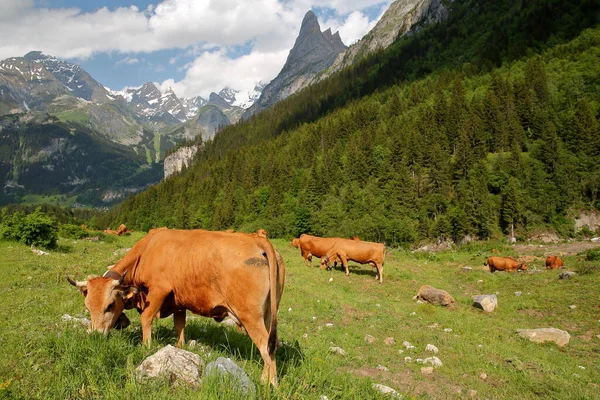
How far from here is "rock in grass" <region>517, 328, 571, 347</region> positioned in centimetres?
1089

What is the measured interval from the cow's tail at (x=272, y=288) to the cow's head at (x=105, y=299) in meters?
A: 2.55

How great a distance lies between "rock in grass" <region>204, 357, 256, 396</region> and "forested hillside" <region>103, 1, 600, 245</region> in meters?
51.6

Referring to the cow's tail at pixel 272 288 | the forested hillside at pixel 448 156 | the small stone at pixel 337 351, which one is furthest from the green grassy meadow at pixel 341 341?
the forested hillside at pixel 448 156

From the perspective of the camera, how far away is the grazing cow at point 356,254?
22.3 metres

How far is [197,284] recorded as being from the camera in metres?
5.44

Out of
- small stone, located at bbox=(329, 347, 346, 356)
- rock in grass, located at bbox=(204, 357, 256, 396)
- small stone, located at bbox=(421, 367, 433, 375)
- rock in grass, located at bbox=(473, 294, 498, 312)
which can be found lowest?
rock in grass, located at bbox=(473, 294, 498, 312)

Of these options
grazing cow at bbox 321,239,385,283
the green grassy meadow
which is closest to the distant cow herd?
the green grassy meadow

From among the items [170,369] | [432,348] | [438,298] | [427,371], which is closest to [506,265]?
[438,298]

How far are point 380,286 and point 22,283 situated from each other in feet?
54.5

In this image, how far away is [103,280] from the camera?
5.70 metres

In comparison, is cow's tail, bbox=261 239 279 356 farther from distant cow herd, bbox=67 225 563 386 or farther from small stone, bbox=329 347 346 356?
small stone, bbox=329 347 346 356

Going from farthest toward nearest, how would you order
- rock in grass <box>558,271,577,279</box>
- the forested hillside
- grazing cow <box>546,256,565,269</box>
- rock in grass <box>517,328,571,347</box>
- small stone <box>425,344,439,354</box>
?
1. the forested hillside
2. grazing cow <box>546,256,565,269</box>
3. rock in grass <box>558,271,577,279</box>
4. rock in grass <box>517,328,571,347</box>
5. small stone <box>425,344,439,354</box>

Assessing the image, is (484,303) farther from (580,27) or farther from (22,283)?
(580,27)

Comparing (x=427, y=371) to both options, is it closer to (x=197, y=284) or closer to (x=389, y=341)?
(x=389, y=341)
